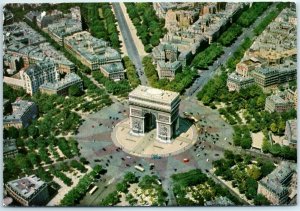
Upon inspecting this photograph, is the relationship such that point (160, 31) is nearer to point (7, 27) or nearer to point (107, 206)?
point (7, 27)

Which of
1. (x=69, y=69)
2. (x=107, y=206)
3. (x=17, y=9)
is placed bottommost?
(x=107, y=206)

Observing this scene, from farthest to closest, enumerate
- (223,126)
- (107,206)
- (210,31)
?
(210,31), (223,126), (107,206)

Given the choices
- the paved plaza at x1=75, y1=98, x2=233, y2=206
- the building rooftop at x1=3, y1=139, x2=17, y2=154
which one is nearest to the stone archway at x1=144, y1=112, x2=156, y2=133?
the paved plaza at x1=75, y1=98, x2=233, y2=206

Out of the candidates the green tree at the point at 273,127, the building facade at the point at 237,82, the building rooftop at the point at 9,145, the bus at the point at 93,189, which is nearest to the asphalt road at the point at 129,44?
the building facade at the point at 237,82

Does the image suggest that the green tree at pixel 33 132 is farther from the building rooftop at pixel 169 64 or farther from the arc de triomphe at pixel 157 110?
the building rooftop at pixel 169 64

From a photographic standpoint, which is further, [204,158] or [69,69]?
[69,69]

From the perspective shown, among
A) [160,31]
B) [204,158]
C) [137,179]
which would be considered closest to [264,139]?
[204,158]

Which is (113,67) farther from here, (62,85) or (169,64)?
(62,85)
